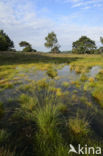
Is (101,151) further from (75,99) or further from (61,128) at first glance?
(75,99)

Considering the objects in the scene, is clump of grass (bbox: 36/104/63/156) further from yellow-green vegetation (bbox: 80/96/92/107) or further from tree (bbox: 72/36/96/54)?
tree (bbox: 72/36/96/54)

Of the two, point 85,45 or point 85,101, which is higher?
point 85,45

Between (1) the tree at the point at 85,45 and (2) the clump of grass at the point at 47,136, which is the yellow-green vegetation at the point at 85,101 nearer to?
(2) the clump of grass at the point at 47,136

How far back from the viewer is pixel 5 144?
248 centimetres

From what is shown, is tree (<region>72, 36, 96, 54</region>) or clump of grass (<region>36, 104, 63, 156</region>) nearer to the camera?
clump of grass (<region>36, 104, 63, 156</region>)

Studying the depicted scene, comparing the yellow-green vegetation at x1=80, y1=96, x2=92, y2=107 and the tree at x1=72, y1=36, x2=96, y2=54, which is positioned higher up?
the tree at x1=72, y1=36, x2=96, y2=54

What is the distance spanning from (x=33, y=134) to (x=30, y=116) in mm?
775

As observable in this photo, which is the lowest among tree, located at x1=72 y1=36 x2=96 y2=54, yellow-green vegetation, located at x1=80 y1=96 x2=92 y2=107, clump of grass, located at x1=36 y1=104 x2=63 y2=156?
yellow-green vegetation, located at x1=80 y1=96 x2=92 y2=107

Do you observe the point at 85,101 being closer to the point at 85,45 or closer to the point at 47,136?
the point at 47,136

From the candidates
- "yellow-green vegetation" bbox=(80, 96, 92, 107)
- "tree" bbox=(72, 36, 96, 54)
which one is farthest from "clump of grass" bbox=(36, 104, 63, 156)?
"tree" bbox=(72, 36, 96, 54)

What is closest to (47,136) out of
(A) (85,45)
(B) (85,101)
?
(B) (85,101)

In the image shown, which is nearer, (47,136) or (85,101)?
(47,136)

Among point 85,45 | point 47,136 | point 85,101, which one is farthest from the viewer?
point 85,45

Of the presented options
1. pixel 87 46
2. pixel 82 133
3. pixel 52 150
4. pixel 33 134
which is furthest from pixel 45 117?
pixel 87 46
